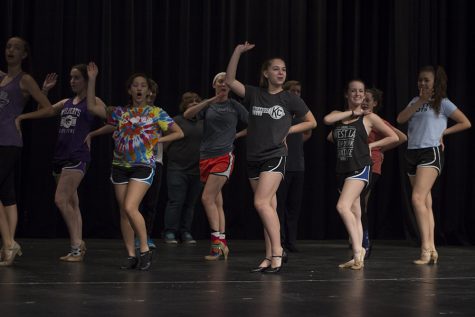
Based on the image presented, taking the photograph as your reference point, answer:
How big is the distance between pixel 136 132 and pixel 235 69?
0.68 meters

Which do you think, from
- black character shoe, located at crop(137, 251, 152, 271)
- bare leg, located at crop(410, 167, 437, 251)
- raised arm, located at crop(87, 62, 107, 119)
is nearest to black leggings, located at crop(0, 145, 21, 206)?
raised arm, located at crop(87, 62, 107, 119)

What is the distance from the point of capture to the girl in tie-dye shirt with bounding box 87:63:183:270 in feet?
16.3

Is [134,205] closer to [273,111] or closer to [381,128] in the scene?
[273,111]

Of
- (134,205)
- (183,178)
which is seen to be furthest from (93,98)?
(183,178)

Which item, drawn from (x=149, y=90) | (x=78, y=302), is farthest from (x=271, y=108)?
(x=78, y=302)

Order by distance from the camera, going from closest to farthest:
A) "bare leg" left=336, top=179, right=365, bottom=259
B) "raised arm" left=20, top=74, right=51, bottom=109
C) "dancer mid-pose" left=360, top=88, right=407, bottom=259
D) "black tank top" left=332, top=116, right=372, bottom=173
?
"raised arm" left=20, top=74, right=51, bottom=109, "bare leg" left=336, top=179, right=365, bottom=259, "black tank top" left=332, top=116, right=372, bottom=173, "dancer mid-pose" left=360, top=88, right=407, bottom=259

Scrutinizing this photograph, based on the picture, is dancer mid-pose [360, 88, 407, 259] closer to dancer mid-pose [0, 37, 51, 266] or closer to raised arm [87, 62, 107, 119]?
raised arm [87, 62, 107, 119]

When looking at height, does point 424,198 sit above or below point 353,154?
below

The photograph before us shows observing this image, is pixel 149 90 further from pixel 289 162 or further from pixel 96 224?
pixel 96 224

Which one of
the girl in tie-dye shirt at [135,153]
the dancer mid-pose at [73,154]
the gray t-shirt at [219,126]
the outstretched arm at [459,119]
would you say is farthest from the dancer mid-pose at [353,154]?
the dancer mid-pose at [73,154]

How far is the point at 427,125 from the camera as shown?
5883mm

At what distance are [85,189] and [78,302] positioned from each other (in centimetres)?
448

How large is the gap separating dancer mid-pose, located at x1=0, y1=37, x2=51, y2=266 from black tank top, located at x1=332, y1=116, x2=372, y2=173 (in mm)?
1855

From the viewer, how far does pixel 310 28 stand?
8.70 meters
